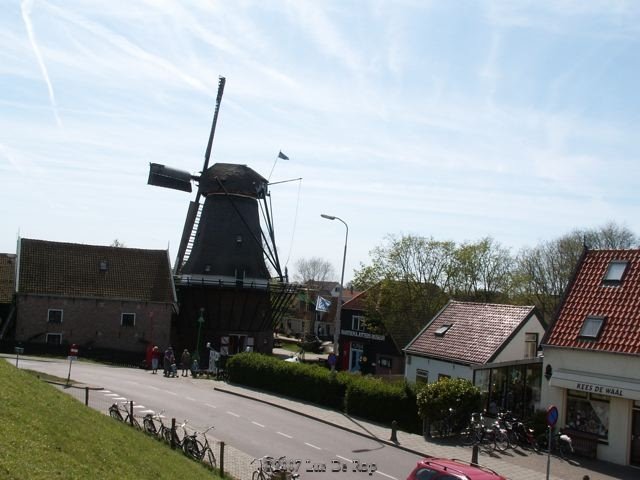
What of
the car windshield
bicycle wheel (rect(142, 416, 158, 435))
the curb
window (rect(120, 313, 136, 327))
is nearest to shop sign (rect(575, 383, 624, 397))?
the curb

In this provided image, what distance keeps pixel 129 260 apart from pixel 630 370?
37488mm

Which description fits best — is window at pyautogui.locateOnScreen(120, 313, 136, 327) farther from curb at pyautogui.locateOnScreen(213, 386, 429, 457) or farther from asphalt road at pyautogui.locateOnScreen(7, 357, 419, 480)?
curb at pyautogui.locateOnScreen(213, 386, 429, 457)

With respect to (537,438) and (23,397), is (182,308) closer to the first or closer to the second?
(537,438)

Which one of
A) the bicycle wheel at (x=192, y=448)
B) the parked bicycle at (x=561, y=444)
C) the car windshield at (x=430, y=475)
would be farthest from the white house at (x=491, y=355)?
the car windshield at (x=430, y=475)

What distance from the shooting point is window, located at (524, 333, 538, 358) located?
2747 centimetres

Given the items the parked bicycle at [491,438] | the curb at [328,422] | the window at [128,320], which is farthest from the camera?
the window at [128,320]

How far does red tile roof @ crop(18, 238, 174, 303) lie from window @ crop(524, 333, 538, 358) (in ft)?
90.4

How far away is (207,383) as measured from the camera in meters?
34.6

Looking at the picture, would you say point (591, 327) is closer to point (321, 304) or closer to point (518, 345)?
point (518, 345)

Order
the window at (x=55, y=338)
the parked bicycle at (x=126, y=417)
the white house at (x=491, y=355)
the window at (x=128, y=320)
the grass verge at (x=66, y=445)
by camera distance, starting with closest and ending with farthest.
Answer: the grass verge at (x=66, y=445) < the parked bicycle at (x=126, y=417) < the white house at (x=491, y=355) < the window at (x=55, y=338) < the window at (x=128, y=320)

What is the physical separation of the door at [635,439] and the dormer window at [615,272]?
4.87m

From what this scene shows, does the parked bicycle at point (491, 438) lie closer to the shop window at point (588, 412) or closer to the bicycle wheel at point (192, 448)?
the shop window at point (588, 412)

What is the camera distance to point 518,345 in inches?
1065

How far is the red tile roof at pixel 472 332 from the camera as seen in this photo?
26531 millimetres
